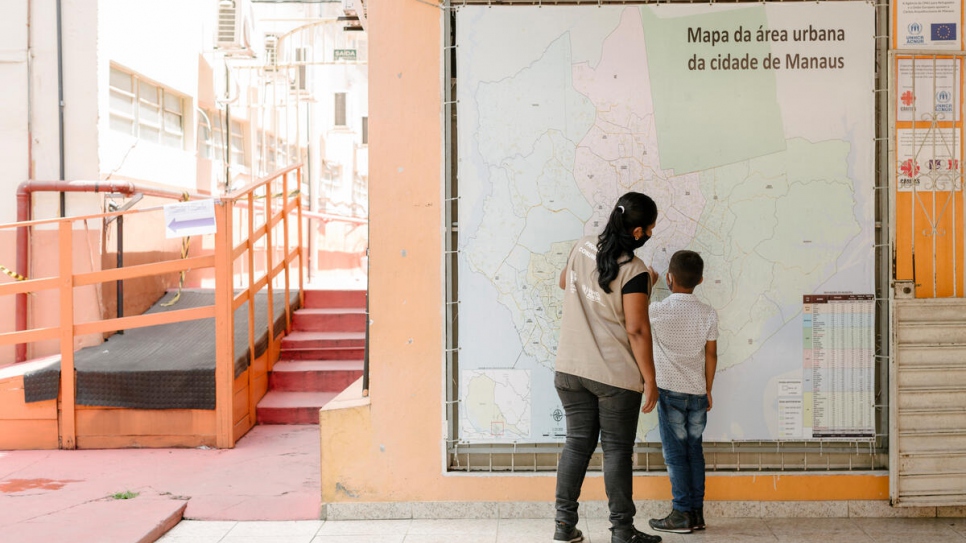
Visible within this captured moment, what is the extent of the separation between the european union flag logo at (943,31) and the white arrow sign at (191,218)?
190 inches

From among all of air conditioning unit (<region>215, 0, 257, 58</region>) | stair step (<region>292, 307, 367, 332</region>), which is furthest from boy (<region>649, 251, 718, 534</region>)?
air conditioning unit (<region>215, 0, 257, 58</region>)

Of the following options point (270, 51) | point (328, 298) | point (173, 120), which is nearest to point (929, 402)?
point (328, 298)

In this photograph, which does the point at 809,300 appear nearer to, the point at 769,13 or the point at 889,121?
the point at 889,121

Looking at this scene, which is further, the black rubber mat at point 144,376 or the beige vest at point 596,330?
the black rubber mat at point 144,376

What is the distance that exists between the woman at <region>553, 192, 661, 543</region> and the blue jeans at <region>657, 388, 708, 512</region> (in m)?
0.34

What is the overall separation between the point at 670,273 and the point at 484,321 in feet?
3.34

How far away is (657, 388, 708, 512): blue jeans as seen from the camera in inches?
169

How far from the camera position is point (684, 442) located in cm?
431

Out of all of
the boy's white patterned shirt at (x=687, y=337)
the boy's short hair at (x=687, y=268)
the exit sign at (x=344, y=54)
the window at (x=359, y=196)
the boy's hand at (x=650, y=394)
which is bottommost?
the boy's hand at (x=650, y=394)

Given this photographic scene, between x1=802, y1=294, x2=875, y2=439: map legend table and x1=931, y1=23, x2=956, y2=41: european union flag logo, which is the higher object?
x1=931, y1=23, x2=956, y2=41: european union flag logo

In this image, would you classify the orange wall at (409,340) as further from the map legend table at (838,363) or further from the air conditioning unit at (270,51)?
the air conditioning unit at (270,51)

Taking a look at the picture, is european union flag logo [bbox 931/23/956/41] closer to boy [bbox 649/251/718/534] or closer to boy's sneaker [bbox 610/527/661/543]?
boy [bbox 649/251/718/534]

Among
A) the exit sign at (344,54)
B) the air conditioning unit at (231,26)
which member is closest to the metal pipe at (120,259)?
the air conditioning unit at (231,26)

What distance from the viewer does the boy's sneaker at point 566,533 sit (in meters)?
4.12
